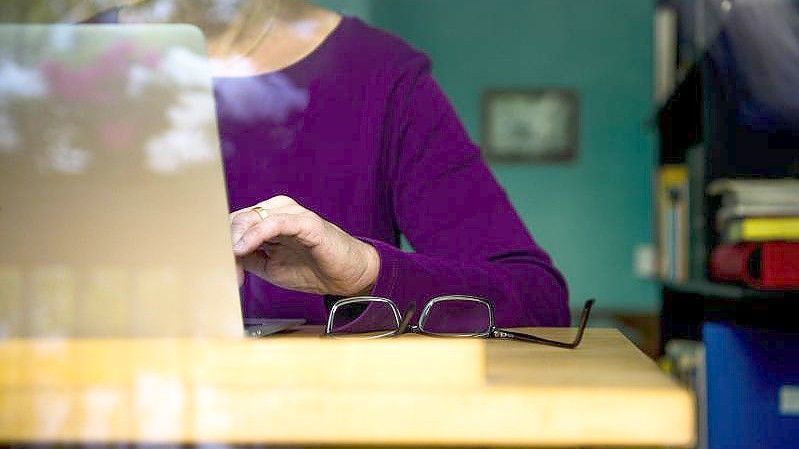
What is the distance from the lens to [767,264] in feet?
4.71

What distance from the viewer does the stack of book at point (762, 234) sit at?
1.42m

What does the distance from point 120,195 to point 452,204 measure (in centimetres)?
76

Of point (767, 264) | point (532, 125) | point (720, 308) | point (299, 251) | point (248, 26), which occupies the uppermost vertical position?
point (248, 26)

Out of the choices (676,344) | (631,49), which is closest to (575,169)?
(631,49)

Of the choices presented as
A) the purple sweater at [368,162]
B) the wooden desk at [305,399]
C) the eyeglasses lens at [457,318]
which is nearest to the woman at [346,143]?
the purple sweater at [368,162]

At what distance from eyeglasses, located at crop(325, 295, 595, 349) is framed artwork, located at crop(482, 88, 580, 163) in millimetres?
897

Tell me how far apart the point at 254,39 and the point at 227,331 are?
2.81ft

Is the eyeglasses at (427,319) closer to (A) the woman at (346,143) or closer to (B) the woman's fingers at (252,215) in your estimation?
(B) the woman's fingers at (252,215)

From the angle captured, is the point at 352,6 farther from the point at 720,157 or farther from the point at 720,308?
the point at 720,308

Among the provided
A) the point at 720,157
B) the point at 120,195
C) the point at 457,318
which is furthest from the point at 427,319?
the point at 720,157

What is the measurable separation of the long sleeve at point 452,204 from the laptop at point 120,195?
1.90 feet

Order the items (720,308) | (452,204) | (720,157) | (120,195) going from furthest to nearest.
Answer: (720,308)
(720,157)
(452,204)
(120,195)

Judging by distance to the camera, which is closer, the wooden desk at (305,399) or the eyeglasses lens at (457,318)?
the wooden desk at (305,399)

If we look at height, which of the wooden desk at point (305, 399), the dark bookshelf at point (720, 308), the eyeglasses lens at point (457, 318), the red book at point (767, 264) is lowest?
the dark bookshelf at point (720, 308)
